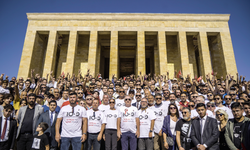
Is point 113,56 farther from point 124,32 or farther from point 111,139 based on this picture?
point 111,139

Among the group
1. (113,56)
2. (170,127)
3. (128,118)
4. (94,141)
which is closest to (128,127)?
(128,118)

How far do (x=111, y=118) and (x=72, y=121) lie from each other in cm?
132

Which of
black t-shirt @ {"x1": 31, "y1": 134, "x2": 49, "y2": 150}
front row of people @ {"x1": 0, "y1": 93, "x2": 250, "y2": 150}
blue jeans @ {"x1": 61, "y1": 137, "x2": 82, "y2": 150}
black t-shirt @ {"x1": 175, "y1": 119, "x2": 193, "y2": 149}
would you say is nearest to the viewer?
front row of people @ {"x1": 0, "y1": 93, "x2": 250, "y2": 150}

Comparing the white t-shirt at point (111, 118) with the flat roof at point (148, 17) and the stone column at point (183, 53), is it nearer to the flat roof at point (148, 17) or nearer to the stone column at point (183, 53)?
the stone column at point (183, 53)

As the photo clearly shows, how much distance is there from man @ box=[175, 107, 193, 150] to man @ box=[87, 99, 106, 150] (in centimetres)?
248

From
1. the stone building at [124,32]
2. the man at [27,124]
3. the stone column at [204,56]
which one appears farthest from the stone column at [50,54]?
the stone column at [204,56]

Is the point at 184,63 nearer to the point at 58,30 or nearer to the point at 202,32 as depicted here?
the point at 202,32

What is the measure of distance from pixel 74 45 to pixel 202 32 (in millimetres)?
17239

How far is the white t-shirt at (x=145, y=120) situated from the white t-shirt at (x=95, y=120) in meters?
1.36

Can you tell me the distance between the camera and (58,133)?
4.98m

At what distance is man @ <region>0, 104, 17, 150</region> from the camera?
4699 mm

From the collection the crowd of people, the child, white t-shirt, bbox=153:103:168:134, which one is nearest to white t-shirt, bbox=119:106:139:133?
the crowd of people

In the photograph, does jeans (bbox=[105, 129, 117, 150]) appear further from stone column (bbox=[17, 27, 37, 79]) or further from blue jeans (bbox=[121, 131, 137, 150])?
stone column (bbox=[17, 27, 37, 79])

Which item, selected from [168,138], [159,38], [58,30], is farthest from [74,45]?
[168,138]
